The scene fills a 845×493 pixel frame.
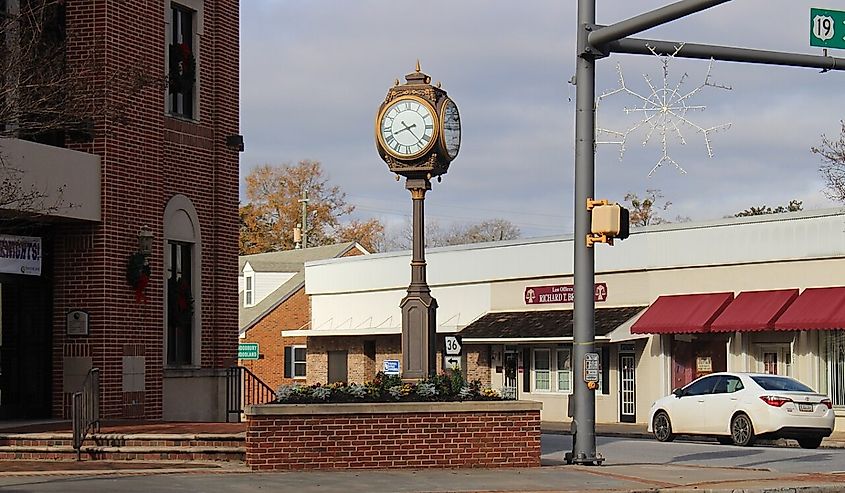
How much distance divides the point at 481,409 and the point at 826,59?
675 centimetres

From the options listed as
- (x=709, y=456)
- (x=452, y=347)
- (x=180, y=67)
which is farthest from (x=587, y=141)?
(x=452, y=347)

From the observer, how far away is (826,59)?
19.6 metres

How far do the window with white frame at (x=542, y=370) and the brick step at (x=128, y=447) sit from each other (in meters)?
27.9

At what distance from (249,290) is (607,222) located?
146 ft

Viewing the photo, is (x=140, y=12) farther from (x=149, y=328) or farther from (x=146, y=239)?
(x=149, y=328)

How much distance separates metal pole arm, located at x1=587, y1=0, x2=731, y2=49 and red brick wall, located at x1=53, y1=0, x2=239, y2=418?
7488 millimetres

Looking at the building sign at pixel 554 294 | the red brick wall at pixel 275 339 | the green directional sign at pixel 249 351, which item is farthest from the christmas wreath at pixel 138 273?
the red brick wall at pixel 275 339

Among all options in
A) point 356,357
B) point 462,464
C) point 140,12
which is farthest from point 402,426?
point 356,357

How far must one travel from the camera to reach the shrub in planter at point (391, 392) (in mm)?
18734

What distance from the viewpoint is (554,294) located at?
46000 millimetres

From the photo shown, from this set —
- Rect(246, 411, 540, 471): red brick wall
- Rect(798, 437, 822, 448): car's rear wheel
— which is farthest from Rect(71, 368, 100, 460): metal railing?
Rect(798, 437, 822, 448): car's rear wheel

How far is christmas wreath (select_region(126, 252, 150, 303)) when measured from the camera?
77.0ft

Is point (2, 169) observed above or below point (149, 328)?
above

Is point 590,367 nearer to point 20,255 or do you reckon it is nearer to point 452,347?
point 20,255
